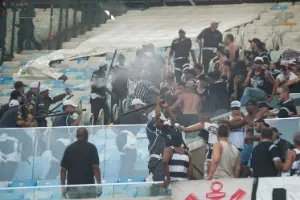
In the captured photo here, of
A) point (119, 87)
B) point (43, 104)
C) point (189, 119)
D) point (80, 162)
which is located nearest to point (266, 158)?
point (80, 162)

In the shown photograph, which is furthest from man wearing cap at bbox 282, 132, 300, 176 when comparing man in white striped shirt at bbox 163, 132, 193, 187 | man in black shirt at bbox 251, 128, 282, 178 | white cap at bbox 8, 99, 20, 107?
white cap at bbox 8, 99, 20, 107

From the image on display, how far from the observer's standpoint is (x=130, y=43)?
3634 centimetres

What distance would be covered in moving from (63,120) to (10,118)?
3.22 ft

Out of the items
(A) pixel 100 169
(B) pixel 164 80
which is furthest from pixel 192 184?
(B) pixel 164 80

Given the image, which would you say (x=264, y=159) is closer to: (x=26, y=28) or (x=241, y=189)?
(x=241, y=189)

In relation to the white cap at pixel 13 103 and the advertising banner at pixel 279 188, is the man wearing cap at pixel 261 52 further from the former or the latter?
the advertising banner at pixel 279 188

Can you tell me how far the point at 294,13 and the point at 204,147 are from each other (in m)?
14.7

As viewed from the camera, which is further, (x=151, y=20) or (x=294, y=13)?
(x=151, y=20)

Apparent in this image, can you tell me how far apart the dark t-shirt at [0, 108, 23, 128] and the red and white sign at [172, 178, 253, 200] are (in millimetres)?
5114

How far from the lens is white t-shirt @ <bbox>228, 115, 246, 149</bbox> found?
22.4 metres

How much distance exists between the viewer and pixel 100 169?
75.5 ft

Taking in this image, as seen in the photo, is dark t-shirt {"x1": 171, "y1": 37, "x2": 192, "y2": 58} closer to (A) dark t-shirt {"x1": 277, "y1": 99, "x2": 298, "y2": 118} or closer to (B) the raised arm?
(A) dark t-shirt {"x1": 277, "y1": 99, "x2": 298, "y2": 118}

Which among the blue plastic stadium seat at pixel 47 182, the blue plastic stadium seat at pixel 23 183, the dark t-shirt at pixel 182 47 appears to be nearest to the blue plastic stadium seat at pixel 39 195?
the blue plastic stadium seat at pixel 47 182

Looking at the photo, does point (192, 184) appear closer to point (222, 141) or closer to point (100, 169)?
point (222, 141)
